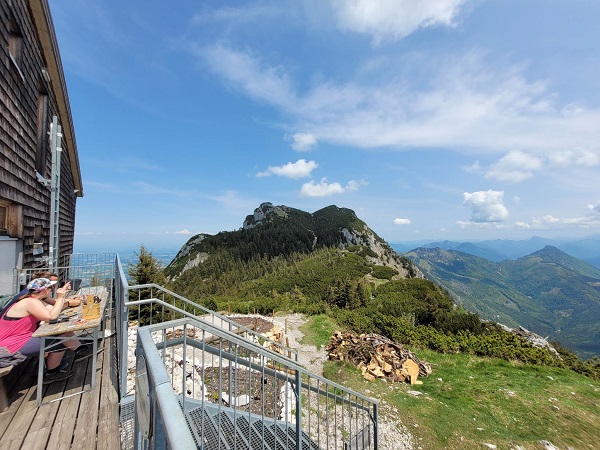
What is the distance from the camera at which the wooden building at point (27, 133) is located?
4570 millimetres

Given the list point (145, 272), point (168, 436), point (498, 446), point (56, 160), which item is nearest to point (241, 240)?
point (145, 272)

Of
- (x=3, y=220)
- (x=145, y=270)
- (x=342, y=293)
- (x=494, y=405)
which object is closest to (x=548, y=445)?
(x=494, y=405)

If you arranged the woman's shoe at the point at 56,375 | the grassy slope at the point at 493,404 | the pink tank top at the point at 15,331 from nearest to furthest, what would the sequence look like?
the pink tank top at the point at 15,331
the woman's shoe at the point at 56,375
the grassy slope at the point at 493,404

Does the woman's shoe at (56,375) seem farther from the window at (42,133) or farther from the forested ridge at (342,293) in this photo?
the forested ridge at (342,293)

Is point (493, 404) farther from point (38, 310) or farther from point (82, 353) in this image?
point (38, 310)

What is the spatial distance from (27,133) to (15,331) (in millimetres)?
4450

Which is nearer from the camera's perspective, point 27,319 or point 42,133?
point 27,319

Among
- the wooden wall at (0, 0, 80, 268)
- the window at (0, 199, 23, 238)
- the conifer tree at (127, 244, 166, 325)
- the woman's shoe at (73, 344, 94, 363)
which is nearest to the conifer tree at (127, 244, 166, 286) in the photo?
the conifer tree at (127, 244, 166, 325)

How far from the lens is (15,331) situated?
3.25m

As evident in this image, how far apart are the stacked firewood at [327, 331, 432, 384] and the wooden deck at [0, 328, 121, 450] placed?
296 inches

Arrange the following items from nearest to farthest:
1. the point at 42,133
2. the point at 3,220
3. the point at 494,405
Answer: the point at 3,220
the point at 42,133
the point at 494,405

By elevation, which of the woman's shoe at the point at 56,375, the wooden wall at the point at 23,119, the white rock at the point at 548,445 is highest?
the wooden wall at the point at 23,119

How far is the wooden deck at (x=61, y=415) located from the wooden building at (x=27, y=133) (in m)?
2.36

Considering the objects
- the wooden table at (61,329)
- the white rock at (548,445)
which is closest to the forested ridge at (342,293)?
the white rock at (548,445)
